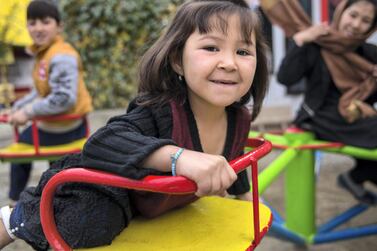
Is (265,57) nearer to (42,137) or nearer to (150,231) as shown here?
(150,231)

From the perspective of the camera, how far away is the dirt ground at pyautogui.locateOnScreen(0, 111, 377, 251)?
2207 mm

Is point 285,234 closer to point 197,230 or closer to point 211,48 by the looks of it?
point 197,230

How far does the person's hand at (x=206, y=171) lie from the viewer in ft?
2.79

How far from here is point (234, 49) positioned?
1.13 meters

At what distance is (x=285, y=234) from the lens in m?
2.01

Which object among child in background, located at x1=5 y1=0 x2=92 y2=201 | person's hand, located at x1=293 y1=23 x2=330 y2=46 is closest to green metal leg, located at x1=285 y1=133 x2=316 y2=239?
person's hand, located at x1=293 y1=23 x2=330 y2=46

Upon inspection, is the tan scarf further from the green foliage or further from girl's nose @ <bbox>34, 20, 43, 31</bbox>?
the green foliage

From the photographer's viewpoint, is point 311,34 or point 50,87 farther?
point 50,87

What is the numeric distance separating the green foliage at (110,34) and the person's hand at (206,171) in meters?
3.82

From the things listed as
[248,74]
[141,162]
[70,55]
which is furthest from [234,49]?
[70,55]

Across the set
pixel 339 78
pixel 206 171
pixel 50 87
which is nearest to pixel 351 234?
pixel 339 78

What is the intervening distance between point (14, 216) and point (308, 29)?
1614 millimetres

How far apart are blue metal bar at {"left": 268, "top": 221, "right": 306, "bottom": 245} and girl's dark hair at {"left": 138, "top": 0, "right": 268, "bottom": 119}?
909 mm

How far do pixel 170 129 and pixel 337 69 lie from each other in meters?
1.30
